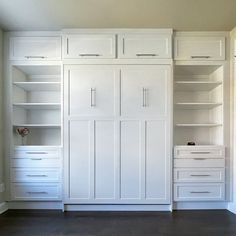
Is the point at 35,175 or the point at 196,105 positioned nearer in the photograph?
the point at 35,175

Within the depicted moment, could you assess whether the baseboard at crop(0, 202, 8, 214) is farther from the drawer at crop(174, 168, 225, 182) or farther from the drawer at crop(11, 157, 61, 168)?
the drawer at crop(174, 168, 225, 182)

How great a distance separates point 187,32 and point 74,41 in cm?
149

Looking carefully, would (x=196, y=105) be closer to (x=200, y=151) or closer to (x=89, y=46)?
(x=200, y=151)

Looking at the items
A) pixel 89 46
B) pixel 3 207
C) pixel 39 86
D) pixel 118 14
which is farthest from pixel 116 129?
pixel 3 207

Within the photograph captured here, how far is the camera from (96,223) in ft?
9.87

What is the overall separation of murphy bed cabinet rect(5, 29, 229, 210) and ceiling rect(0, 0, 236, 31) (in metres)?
0.15

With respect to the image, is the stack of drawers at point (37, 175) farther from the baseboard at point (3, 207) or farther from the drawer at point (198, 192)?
→ the drawer at point (198, 192)

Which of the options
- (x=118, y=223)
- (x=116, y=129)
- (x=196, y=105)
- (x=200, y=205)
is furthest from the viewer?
(x=196, y=105)

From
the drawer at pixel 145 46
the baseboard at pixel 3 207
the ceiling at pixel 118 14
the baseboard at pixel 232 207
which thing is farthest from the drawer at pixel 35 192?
the baseboard at pixel 232 207

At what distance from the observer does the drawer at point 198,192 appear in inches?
136

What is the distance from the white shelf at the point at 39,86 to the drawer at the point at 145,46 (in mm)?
999

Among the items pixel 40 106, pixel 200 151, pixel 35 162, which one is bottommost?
pixel 35 162

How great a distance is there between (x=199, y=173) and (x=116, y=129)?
1234 mm

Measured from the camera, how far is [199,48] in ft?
11.5
